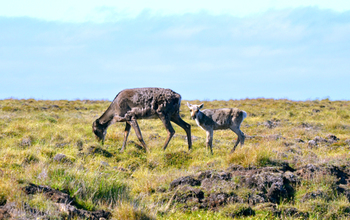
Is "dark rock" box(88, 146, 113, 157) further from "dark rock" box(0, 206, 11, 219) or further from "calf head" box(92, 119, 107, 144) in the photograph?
"dark rock" box(0, 206, 11, 219)

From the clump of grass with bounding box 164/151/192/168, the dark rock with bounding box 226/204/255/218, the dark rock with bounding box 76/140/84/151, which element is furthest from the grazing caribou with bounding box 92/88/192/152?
the dark rock with bounding box 226/204/255/218

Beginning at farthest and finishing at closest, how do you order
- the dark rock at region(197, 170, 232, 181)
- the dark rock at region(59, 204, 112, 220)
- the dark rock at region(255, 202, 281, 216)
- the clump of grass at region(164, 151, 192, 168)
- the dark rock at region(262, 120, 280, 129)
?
the dark rock at region(262, 120, 280, 129)
the clump of grass at region(164, 151, 192, 168)
the dark rock at region(197, 170, 232, 181)
the dark rock at region(255, 202, 281, 216)
the dark rock at region(59, 204, 112, 220)

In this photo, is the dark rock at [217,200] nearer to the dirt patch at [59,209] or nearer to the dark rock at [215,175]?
the dark rock at [215,175]

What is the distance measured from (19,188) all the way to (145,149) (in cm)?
653

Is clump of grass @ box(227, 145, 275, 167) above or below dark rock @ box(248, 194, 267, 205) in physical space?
above

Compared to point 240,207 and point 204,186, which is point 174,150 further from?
point 240,207

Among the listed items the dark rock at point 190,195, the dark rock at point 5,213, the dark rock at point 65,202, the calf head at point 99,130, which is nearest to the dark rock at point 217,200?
the dark rock at point 190,195

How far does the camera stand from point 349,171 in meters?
8.84

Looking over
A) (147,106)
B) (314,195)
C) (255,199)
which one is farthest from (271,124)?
(255,199)

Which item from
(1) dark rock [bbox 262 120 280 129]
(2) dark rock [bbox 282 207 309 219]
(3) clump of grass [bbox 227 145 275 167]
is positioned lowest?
(2) dark rock [bbox 282 207 309 219]

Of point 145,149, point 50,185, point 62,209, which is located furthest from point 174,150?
point 62,209

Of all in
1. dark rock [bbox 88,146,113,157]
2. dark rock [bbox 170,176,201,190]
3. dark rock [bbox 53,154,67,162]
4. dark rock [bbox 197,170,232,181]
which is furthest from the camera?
dark rock [bbox 88,146,113,157]

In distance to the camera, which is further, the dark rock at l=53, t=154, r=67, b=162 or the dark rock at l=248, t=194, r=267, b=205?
the dark rock at l=53, t=154, r=67, b=162

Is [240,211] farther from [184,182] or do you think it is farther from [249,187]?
[184,182]
